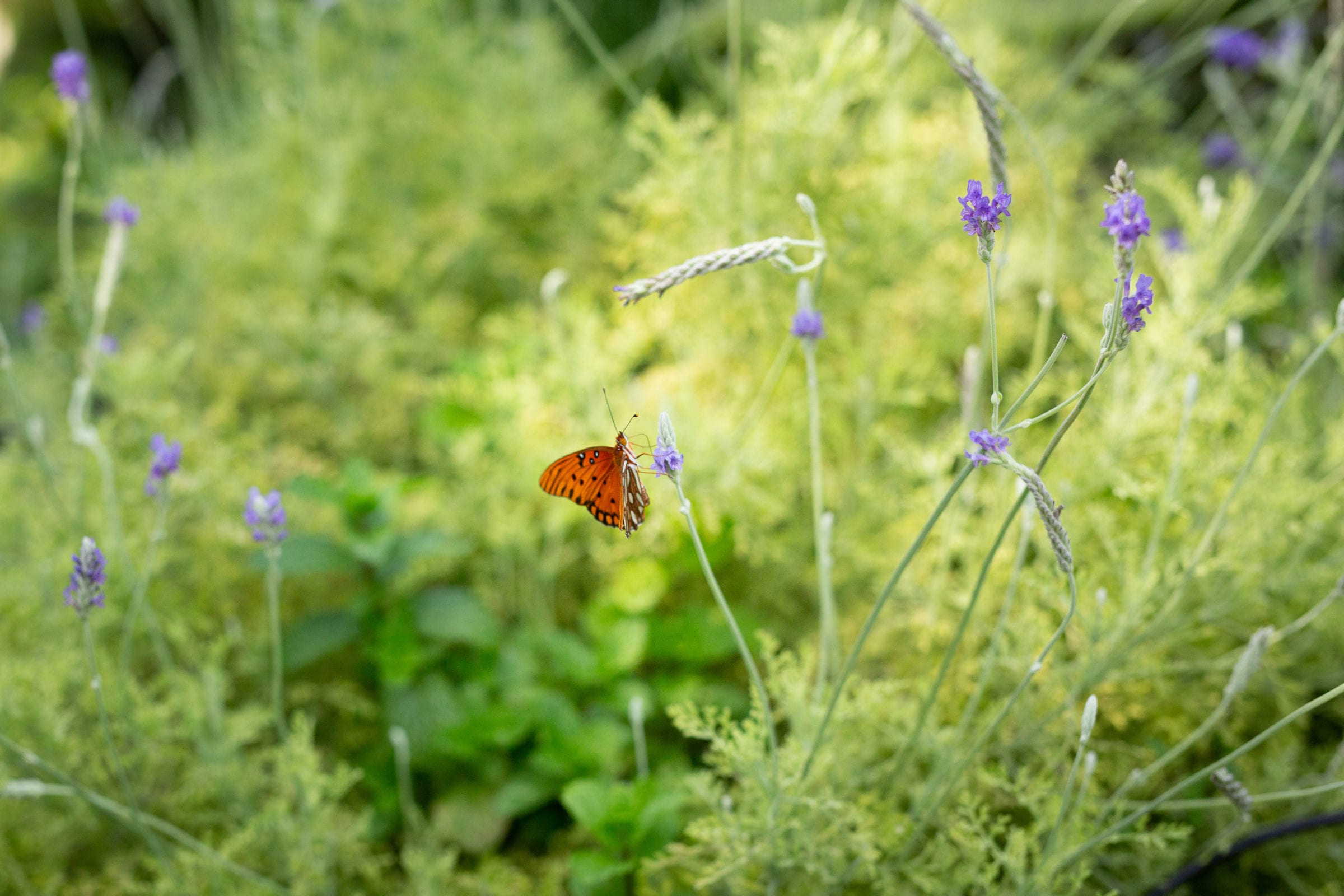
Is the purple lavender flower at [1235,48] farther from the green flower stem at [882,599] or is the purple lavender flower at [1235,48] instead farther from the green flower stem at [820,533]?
the green flower stem at [882,599]

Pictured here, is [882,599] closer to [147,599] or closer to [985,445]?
[985,445]

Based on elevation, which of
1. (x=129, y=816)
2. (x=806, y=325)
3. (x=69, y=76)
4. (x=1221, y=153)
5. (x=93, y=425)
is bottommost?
(x=129, y=816)

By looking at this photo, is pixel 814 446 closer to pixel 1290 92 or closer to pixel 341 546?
pixel 341 546

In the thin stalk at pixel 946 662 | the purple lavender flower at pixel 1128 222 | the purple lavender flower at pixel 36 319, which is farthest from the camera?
the purple lavender flower at pixel 36 319

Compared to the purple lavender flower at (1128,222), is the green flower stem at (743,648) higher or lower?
lower

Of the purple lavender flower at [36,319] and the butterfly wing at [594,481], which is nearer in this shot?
the butterfly wing at [594,481]

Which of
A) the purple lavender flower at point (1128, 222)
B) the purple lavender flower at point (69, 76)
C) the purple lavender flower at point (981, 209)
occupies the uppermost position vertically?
the purple lavender flower at point (69, 76)

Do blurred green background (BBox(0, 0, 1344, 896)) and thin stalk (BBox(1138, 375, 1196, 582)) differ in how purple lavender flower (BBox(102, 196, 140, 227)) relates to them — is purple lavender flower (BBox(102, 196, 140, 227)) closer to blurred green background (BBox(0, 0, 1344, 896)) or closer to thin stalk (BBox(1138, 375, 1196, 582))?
blurred green background (BBox(0, 0, 1344, 896))

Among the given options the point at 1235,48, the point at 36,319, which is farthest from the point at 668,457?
the point at 1235,48

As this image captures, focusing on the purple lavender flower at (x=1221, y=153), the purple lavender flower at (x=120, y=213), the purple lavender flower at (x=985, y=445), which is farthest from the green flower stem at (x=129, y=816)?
the purple lavender flower at (x=1221, y=153)
